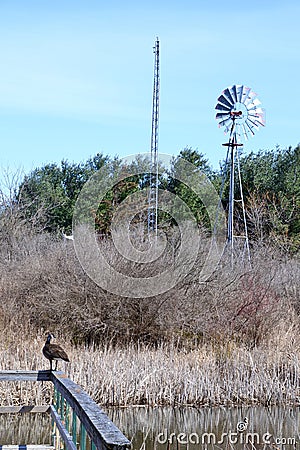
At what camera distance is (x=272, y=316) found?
53.5 ft

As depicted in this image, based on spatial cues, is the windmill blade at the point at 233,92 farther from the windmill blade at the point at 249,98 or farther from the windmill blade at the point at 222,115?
the windmill blade at the point at 222,115

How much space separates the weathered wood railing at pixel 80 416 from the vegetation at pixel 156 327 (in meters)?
5.38

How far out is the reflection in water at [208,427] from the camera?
1003 centimetres

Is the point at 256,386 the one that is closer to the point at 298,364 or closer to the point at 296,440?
the point at 298,364

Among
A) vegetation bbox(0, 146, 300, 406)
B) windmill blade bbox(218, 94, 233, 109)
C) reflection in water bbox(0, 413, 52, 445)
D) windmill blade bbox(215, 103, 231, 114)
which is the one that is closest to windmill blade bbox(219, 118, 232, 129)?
windmill blade bbox(215, 103, 231, 114)

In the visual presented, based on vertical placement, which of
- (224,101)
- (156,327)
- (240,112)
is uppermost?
(224,101)

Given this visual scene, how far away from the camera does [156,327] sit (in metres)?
15.6

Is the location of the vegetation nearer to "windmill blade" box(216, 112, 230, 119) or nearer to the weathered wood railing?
"windmill blade" box(216, 112, 230, 119)

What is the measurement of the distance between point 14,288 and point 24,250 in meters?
2.80

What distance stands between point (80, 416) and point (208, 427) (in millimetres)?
7682

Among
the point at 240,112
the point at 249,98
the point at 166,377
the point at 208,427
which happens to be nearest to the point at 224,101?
the point at 240,112

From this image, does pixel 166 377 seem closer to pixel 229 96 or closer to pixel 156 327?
pixel 156 327

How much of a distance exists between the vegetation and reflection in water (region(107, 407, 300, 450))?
33cm

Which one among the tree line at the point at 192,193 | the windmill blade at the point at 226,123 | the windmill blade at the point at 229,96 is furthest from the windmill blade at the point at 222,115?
the tree line at the point at 192,193
